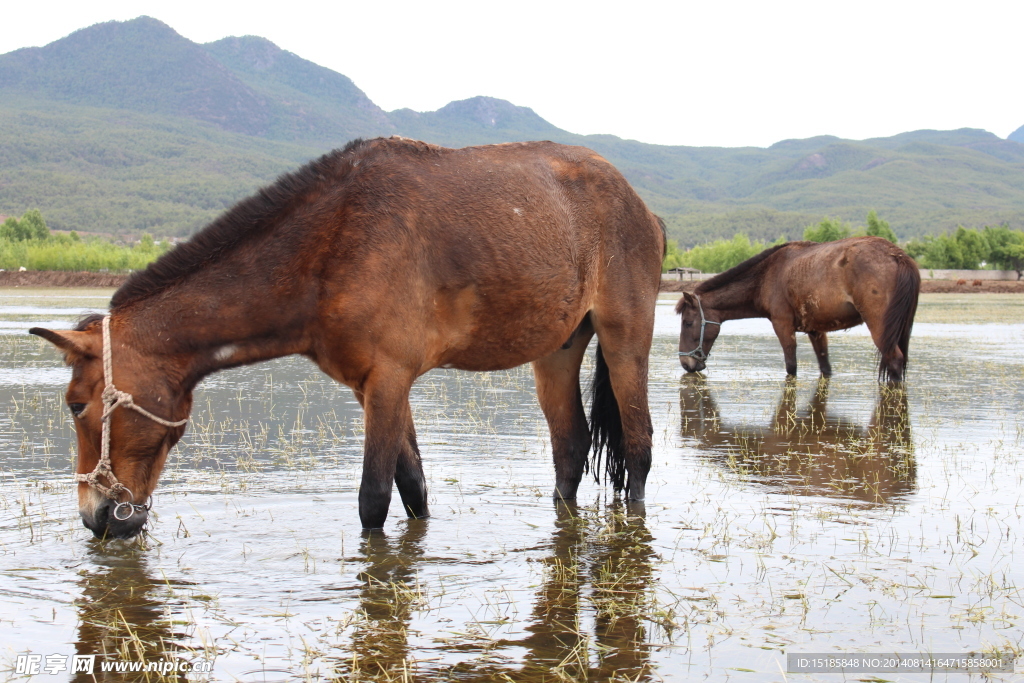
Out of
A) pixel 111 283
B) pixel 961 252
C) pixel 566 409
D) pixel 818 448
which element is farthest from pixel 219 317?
pixel 961 252

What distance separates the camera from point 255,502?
6.21 meters

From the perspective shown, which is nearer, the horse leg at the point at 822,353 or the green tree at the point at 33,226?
the horse leg at the point at 822,353

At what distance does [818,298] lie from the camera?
1419 cm

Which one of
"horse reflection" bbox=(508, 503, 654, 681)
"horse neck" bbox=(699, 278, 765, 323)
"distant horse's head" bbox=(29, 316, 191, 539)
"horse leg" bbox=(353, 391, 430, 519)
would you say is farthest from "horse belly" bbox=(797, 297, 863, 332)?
"distant horse's head" bbox=(29, 316, 191, 539)


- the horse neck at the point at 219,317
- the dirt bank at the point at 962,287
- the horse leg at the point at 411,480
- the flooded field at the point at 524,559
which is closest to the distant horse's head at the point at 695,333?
the flooded field at the point at 524,559

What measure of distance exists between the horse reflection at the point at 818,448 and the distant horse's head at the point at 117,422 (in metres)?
4.30

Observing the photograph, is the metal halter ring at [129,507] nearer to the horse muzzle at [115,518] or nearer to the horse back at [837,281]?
the horse muzzle at [115,518]

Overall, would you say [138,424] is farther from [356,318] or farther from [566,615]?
[566,615]

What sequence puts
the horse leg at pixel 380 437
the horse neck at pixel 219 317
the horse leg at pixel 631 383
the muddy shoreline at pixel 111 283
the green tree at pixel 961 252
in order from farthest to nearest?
the green tree at pixel 961 252 < the muddy shoreline at pixel 111 283 < the horse leg at pixel 631 383 < the horse leg at pixel 380 437 < the horse neck at pixel 219 317

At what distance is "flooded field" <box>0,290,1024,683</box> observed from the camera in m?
3.73

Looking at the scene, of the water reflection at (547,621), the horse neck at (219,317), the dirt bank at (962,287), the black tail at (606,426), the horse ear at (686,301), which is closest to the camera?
the water reflection at (547,621)

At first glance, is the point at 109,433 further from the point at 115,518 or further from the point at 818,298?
the point at 818,298

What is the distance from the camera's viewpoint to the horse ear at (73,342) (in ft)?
14.4

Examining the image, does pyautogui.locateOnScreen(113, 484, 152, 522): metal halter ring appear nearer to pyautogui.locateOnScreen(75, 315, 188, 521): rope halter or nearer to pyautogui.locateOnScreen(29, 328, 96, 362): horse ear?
pyautogui.locateOnScreen(75, 315, 188, 521): rope halter
